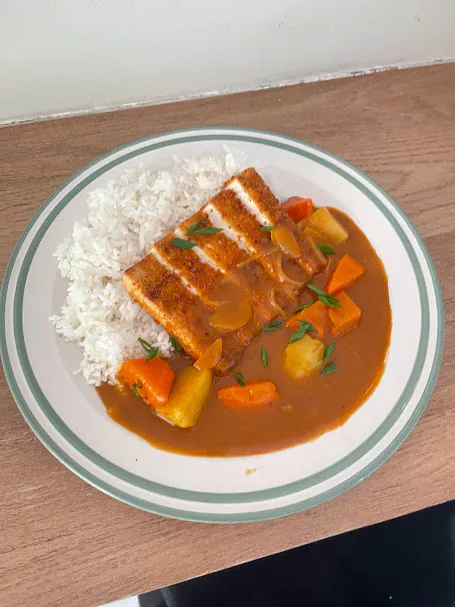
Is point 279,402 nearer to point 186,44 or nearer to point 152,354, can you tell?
point 152,354

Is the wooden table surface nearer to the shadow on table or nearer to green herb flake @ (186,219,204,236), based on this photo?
the shadow on table

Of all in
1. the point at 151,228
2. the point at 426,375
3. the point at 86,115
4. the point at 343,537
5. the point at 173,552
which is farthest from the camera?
the point at 86,115

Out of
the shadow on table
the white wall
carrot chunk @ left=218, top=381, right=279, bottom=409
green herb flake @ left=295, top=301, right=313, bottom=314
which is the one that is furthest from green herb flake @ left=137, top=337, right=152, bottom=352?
the white wall

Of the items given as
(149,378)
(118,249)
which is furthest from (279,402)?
(118,249)

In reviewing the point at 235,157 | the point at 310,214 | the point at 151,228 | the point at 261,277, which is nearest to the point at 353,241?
the point at 310,214

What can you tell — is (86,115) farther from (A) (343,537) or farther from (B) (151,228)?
(A) (343,537)

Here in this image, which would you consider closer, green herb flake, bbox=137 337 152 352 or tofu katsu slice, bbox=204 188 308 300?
green herb flake, bbox=137 337 152 352

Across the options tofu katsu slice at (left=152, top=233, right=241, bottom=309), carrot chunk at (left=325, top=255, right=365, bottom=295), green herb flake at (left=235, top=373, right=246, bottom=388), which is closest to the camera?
green herb flake at (left=235, top=373, right=246, bottom=388)

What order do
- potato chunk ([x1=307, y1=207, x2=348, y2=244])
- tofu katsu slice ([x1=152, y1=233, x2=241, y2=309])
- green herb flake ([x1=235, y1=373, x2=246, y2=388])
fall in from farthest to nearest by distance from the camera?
potato chunk ([x1=307, y1=207, x2=348, y2=244])
tofu katsu slice ([x1=152, y1=233, x2=241, y2=309])
green herb flake ([x1=235, y1=373, x2=246, y2=388])
